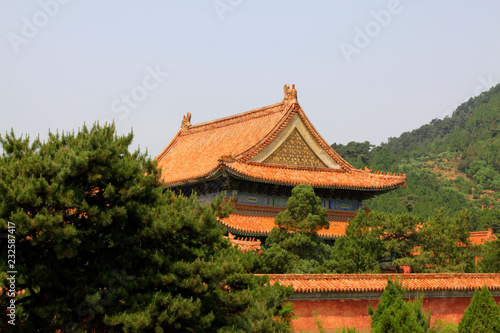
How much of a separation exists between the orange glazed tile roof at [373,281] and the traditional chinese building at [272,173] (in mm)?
4031

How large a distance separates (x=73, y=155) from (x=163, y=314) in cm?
287

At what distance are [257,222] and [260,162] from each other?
2.08 m

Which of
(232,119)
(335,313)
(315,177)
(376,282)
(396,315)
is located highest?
(232,119)

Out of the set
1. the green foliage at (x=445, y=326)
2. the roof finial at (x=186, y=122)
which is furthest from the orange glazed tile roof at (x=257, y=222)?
the roof finial at (x=186, y=122)

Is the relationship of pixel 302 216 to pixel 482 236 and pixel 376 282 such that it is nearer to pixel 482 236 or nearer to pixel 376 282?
pixel 376 282

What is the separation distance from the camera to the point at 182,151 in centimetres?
2562

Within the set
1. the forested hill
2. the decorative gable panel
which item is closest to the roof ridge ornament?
the decorative gable panel

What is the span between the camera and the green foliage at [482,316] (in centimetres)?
1352

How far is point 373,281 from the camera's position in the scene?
14.7 m

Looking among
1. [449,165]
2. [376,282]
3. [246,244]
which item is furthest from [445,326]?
[449,165]

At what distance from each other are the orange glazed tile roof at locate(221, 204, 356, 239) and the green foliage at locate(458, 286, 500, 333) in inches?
222

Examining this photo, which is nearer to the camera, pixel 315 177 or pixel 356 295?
pixel 356 295

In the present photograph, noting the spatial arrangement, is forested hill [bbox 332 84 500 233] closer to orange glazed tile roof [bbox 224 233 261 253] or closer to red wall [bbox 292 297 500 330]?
orange glazed tile roof [bbox 224 233 261 253]

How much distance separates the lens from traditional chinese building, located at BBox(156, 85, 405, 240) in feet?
61.9
